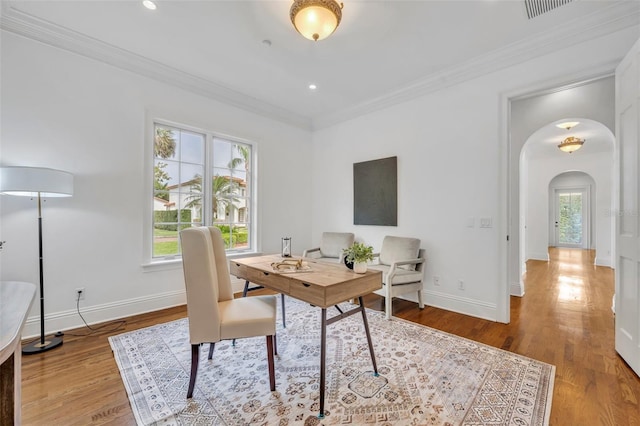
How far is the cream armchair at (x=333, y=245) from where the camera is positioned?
4.34 metres

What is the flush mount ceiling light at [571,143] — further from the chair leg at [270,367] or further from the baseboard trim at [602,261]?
the chair leg at [270,367]

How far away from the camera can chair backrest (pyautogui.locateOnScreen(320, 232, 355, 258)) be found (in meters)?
4.35

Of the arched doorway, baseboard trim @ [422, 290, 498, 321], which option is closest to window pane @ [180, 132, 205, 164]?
baseboard trim @ [422, 290, 498, 321]

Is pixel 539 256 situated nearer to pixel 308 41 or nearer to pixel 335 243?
pixel 335 243

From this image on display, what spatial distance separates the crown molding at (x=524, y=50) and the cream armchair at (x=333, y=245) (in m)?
2.10

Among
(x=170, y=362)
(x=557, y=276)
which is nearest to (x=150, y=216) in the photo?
(x=170, y=362)

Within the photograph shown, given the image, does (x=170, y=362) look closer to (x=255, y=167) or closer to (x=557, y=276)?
(x=255, y=167)

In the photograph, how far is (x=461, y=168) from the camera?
10.8 feet

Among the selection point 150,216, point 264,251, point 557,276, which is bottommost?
point 557,276

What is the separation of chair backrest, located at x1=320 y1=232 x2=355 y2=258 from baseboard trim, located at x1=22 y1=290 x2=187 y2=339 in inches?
87.2

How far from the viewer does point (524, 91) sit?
2.85 m

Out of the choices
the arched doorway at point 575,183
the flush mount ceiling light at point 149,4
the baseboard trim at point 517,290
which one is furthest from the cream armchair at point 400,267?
the arched doorway at point 575,183

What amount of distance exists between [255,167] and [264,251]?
4.59ft

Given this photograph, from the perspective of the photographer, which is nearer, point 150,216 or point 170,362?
point 170,362
